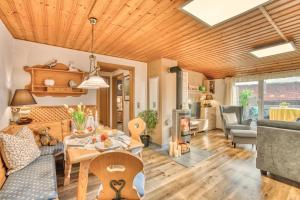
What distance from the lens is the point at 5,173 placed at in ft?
5.37

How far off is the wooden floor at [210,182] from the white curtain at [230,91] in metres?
2.87

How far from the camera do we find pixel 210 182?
7.84 ft

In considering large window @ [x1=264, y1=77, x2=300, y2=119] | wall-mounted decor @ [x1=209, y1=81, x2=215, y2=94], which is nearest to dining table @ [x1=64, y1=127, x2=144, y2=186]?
large window @ [x1=264, y1=77, x2=300, y2=119]

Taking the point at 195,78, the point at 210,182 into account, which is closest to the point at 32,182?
the point at 210,182

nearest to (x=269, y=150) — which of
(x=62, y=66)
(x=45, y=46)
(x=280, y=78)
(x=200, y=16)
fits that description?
(x=200, y=16)

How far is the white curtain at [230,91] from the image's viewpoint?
577 centimetres

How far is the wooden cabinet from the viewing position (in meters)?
5.89

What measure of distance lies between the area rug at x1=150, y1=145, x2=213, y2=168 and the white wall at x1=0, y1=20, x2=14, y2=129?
10.2 ft

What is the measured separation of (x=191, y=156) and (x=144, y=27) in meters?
2.84

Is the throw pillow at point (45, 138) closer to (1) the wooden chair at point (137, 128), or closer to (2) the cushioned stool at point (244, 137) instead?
(1) the wooden chair at point (137, 128)

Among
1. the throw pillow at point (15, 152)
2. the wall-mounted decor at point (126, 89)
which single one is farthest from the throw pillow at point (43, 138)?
the wall-mounted decor at point (126, 89)

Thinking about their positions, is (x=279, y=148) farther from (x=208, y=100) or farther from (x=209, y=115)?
(x=208, y=100)

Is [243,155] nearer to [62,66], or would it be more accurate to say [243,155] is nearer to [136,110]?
[136,110]

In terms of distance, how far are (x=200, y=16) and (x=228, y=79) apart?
4.48 metres
